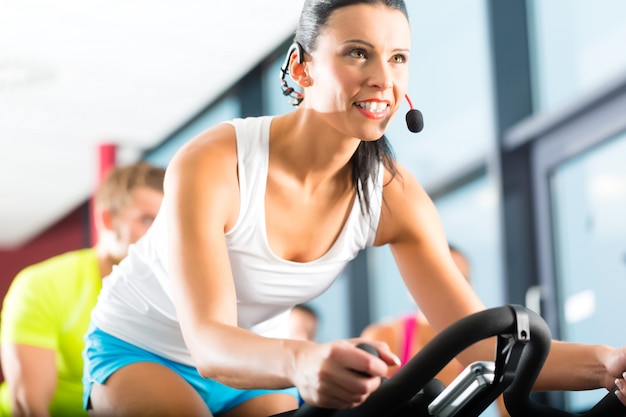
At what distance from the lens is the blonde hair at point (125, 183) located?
8.22 ft

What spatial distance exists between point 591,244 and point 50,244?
7150mm

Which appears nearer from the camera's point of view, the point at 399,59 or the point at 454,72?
the point at 399,59

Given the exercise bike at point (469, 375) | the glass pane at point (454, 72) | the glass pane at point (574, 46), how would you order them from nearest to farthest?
Answer: the exercise bike at point (469, 375) → the glass pane at point (574, 46) → the glass pane at point (454, 72)

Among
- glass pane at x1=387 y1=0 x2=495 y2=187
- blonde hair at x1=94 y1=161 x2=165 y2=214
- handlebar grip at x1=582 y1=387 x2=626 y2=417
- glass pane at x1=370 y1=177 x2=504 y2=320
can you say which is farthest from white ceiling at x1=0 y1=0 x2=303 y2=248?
handlebar grip at x1=582 y1=387 x2=626 y2=417

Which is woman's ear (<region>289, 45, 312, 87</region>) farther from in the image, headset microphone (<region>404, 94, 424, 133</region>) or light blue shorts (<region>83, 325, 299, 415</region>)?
light blue shorts (<region>83, 325, 299, 415</region>)

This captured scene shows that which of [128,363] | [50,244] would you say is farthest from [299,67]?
[50,244]

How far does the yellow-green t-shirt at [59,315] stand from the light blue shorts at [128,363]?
922 millimetres

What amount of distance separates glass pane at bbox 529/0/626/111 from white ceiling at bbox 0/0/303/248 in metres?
1.25

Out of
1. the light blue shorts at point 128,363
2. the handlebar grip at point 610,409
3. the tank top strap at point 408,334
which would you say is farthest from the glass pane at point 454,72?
the handlebar grip at point 610,409

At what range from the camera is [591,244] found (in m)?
3.54

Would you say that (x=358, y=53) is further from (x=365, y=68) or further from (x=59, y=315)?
(x=59, y=315)

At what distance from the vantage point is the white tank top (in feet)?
4.28

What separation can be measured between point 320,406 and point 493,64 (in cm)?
317

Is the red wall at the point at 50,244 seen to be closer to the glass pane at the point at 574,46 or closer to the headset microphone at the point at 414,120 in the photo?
the glass pane at the point at 574,46
